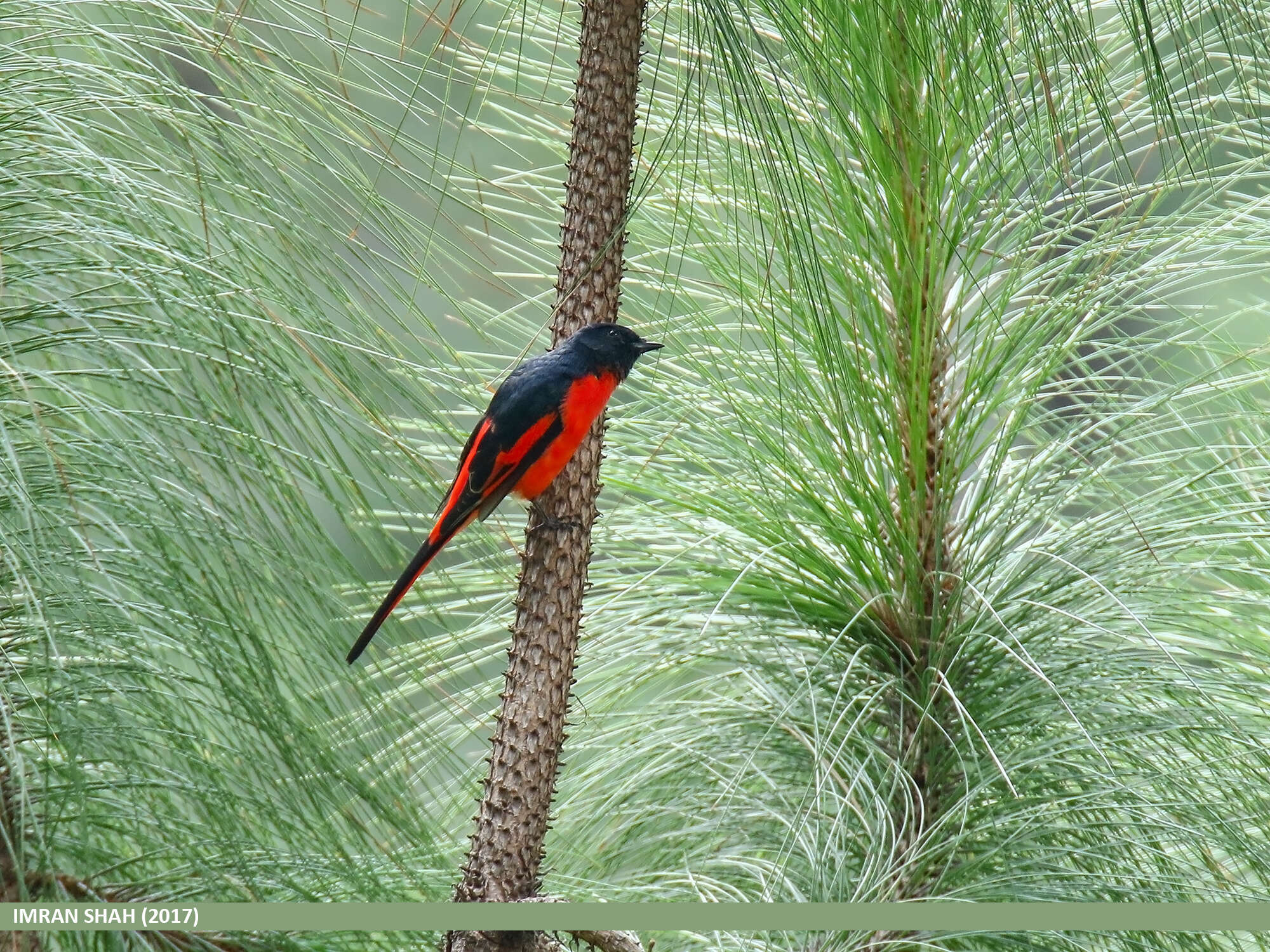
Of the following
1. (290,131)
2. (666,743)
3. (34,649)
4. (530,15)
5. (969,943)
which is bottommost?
(969,943)

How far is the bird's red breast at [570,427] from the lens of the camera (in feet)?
2.58

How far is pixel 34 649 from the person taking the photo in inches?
25.8

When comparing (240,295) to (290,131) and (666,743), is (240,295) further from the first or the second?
(666,743)

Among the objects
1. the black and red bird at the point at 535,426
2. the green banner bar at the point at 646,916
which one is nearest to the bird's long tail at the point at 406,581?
the black and red bird at the point at 535,426

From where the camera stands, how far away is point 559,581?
729mm

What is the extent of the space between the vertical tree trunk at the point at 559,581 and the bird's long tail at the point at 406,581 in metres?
0.07

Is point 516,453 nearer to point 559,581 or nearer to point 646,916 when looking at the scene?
point 559,581

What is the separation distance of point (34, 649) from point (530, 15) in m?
0.80

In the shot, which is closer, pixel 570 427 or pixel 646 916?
pixel 646 916

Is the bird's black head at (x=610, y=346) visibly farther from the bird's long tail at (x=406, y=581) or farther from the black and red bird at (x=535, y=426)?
the bird's long tail at (x=406, y=581)

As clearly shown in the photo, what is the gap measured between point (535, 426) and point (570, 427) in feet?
0.08

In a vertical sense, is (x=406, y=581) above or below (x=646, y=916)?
above

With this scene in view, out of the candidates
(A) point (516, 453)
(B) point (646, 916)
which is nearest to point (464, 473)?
(A) point (516, 453)

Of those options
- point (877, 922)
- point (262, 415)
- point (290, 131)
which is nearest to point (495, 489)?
point (262, 415)
